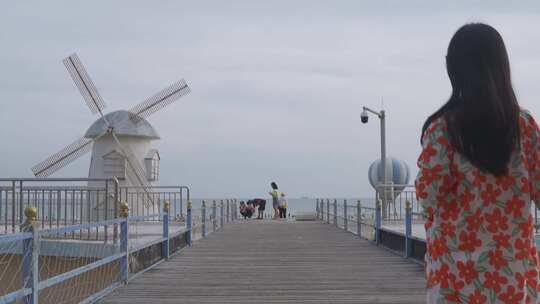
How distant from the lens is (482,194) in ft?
7.55

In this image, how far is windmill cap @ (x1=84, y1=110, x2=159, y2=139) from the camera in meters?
27.8

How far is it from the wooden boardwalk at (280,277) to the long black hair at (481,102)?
16.5 feet

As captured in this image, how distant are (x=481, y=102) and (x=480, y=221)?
419mm

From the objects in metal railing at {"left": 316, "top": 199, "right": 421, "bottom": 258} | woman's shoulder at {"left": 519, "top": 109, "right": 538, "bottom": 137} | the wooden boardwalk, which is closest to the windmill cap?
metal railing at {"left": 316, "top": 199, "right": 421, "bottom": 258}

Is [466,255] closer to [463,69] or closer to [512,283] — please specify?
[512,283]

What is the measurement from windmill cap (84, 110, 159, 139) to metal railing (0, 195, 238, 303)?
12145mm

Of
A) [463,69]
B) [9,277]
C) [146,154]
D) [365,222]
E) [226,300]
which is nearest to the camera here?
[463,69]

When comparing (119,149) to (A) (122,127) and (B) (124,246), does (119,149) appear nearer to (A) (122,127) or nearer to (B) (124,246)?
(A) (122,127)

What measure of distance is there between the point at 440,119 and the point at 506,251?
51cm

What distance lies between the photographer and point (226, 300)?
7203 mm

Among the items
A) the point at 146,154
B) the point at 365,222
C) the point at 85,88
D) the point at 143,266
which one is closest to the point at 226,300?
the point at 143,266

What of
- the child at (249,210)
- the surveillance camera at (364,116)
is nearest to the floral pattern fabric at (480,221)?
the surveillance camera at (364,116)

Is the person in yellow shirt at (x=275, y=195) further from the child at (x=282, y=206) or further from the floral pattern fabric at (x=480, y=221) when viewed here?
the floral pattern fabric at (x=480, y=221)

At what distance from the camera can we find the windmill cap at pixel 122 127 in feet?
91.1
